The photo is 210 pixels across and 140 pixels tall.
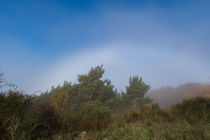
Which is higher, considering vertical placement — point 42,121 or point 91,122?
point 42,121

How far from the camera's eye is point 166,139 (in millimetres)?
2756

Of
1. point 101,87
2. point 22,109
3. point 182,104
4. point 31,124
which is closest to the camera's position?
point 22,109

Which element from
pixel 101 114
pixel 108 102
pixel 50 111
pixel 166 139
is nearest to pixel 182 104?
pixel 101 114

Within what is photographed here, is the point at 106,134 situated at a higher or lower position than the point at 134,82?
lower

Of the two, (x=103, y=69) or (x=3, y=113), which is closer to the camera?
(x=3, y=113)

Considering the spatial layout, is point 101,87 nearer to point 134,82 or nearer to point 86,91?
point 86,91

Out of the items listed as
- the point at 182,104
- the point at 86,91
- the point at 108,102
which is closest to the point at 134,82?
the point at 108,102

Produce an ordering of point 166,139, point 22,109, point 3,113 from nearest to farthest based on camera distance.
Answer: point 166,139 < point 3,113 < point 22,109

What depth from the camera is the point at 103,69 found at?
1022 inches

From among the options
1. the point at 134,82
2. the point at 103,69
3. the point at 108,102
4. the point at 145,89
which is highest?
the point at 103,69

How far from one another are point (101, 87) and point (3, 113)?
73.9 ft

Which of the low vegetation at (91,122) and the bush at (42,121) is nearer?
the low vegetation at (91,122)

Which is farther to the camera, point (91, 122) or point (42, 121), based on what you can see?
point (91, 122)

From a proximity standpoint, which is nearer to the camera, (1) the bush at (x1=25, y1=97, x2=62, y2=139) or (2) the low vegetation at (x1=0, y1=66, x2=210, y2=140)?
(2) the low vegetation at (x1=0, y1=66, x2=210, y2=140)
